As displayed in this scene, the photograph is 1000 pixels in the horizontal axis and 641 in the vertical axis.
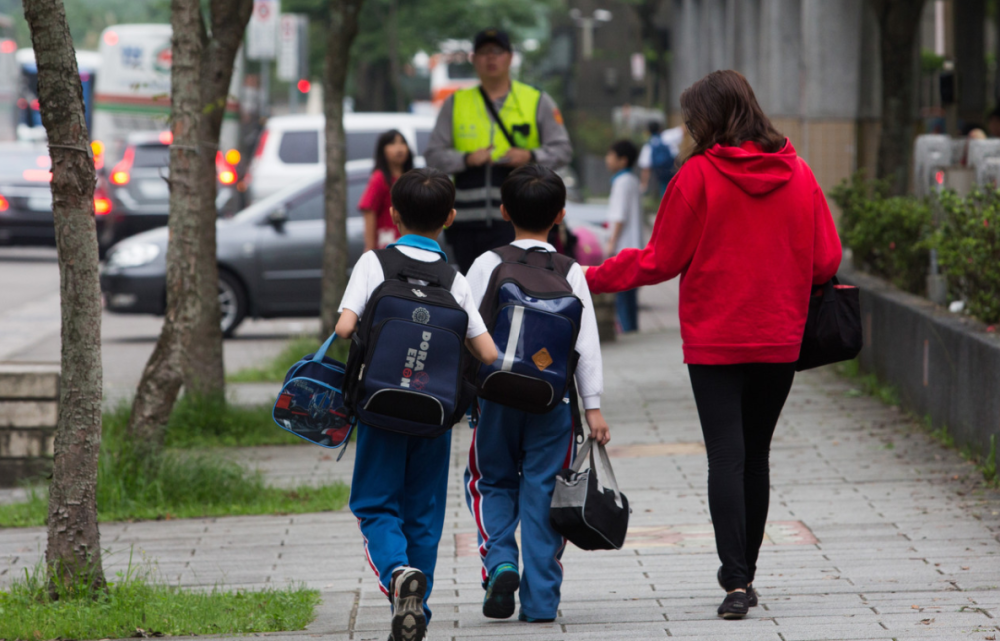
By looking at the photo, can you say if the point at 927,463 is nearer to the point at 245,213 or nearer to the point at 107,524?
the point at 107,524

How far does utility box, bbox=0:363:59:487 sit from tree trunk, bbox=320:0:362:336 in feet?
9.69

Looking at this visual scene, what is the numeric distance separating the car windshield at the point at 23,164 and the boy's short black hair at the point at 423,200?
19271 millimetres

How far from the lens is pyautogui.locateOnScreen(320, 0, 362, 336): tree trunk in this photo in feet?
31.8

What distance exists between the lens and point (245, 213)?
13719 mm

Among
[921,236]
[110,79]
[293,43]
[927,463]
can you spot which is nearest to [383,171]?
[921,236]

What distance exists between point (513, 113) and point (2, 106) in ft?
97.6

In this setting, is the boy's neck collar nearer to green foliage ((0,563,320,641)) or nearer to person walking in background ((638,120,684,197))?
green foliage ((0,563,320,641))

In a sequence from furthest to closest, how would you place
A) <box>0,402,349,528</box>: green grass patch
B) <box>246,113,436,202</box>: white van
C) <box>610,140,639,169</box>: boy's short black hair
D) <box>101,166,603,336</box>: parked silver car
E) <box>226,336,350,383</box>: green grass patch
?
<box>246,113,436,202</box>: white van
<box>101,166,603,336</box>: parked silver car
<box>610,140,639,169</box>: boy's short black hair
<box>226,336,350,383</box>: green grass patch
<box>0,402,349,528</box>: green grass patch

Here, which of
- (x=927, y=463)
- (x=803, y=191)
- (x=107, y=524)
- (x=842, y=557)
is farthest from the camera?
(x=927, y=463)

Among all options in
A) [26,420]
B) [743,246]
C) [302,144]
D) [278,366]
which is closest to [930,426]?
[743,246]

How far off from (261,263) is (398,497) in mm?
9383

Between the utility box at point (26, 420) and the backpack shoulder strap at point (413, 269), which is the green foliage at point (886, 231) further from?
the utility box at point (26, 420)

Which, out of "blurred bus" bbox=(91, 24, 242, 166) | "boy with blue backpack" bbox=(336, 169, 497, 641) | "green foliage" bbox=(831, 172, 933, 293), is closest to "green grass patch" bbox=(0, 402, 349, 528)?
"boy with blue backpack" bbox=(336, 169, 497, 641)

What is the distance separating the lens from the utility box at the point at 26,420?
7367 millimetres
